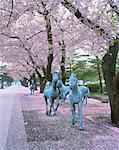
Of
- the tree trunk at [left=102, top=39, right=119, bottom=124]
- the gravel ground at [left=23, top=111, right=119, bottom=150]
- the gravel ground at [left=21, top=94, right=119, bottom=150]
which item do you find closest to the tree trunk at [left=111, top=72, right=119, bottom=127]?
the tree trunk at [left=102, top=39, right=119, bottom=124]

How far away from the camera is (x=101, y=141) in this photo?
23.6 feet

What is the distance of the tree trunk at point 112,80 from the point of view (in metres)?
9.60

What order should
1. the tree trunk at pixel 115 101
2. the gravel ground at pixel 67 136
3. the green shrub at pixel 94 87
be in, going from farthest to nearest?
the green shrub at pixel 94 87 < the tree trunk at pixel 115 101 < the gravel ground at pixel 67 136

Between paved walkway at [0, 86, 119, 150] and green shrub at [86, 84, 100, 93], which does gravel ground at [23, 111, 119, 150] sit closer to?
paved walkway at [0, 86, 119, 150]

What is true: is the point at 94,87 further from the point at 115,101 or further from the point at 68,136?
the point at 68,136

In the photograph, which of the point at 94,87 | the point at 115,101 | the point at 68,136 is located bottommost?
the point at 68,136

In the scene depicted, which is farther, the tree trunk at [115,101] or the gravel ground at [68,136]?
the tree trunk at [115,101]

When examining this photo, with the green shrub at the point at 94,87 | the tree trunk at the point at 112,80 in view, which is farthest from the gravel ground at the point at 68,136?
the green shrub at the point at 94,87

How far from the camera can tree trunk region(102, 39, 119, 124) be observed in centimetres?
960

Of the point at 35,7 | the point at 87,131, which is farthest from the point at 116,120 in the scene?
the point at 35,7

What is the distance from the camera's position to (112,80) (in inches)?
389

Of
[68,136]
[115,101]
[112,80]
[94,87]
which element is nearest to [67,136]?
[68,136]

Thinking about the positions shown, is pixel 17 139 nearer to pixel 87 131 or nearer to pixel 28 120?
pixel 87 131

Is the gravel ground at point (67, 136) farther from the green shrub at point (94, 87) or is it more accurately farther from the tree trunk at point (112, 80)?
the green shrub at point (94, 87)
